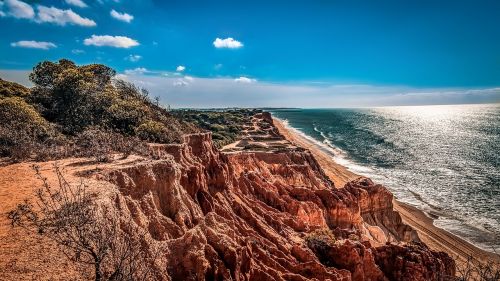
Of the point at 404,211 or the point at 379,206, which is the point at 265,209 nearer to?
the point at 379,206

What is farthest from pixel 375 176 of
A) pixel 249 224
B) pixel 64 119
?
pixel 64 119

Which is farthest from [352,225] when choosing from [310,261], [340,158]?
[340,158]

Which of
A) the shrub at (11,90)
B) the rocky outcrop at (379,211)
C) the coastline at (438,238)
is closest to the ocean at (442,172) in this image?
the coastline at (438,238)

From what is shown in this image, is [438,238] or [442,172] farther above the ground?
[442,172]

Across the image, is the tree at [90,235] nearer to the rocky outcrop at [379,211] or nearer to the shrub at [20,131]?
the shrub at [20,131]

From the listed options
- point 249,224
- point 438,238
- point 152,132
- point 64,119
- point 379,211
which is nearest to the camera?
point 249,224

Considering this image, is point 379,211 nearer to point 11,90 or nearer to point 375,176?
point 375,176

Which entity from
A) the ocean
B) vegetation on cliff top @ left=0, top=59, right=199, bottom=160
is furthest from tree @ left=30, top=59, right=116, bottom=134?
the ocean
